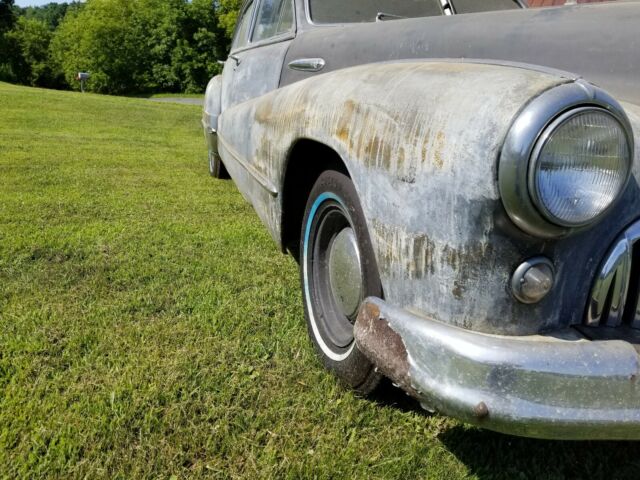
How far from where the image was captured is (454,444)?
180 centimetres

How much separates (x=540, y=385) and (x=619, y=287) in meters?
0.35

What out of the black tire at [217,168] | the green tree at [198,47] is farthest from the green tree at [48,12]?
the black tire at [217,168]

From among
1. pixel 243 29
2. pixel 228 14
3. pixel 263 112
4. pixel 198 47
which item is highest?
pixel 228 14

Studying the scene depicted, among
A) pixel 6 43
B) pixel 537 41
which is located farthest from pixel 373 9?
pixel 6 43

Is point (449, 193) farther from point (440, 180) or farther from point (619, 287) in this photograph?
point (619, 287)

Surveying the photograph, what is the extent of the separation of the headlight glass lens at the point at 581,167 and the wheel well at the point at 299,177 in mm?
847

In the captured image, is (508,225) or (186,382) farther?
(186,382)

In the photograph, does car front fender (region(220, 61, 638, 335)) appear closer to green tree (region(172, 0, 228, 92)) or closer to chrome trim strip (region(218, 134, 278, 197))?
chrome trim strip (region(218, 134, 278, 197))

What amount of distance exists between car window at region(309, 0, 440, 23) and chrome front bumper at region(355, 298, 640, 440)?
2117 millimetres

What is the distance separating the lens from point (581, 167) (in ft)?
3.99

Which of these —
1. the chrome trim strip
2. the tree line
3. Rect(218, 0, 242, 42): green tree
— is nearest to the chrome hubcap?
the chrome trim strip

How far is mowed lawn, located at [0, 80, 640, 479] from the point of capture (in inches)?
65.8

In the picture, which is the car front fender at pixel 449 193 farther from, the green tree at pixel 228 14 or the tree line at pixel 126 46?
the green tree at pixel 228 14

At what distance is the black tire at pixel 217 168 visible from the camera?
5.42 metres
